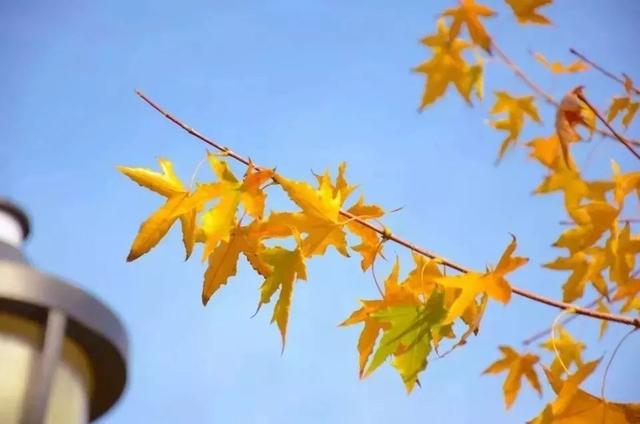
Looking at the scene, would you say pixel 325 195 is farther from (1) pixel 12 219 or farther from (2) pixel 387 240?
(1) pixel 12 219

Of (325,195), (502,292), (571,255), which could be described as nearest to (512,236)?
(502,292)

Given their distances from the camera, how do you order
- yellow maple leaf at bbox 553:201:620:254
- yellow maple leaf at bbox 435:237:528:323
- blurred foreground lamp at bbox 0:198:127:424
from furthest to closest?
1. blurred foreground lamp at bbox 0:198:127:424
2. yellow maple leaf at bbox 553:201:620:254
3. yellow maple leaf at bbox 435:237:528:323

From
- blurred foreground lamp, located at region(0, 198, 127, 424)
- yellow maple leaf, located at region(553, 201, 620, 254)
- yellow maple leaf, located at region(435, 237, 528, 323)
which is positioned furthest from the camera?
blurred foreground lamp, located at region(0, 198, 127, 424)

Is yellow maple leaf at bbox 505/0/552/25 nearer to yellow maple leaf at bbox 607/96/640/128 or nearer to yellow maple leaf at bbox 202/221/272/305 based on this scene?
yellow maple leaf at bbox 607/96/640/128

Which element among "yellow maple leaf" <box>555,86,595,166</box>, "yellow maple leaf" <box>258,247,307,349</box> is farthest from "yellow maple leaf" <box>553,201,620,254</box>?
"yellow maple leaf" <box>258,247,307,349</box>

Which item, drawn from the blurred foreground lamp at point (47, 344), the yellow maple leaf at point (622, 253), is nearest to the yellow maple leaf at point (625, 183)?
the yellow maple leaf at point (622, 253)

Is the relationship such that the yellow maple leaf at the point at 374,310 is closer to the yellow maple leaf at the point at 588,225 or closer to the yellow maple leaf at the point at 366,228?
the yellow maple leaf at the point at 366,228
